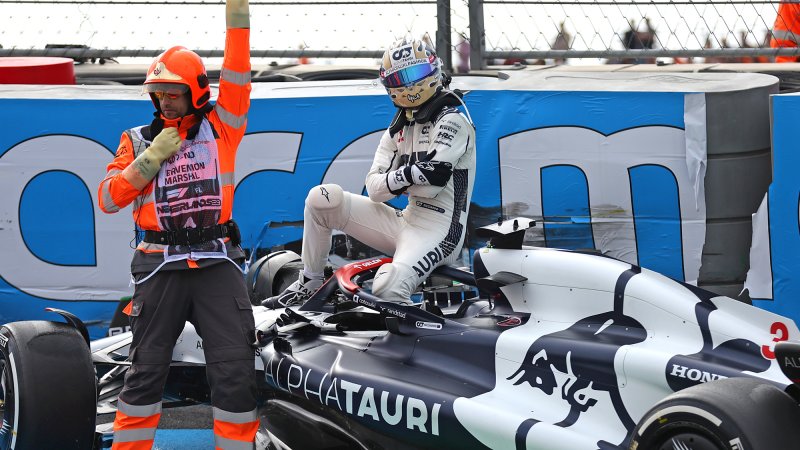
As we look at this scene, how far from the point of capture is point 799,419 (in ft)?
13.2

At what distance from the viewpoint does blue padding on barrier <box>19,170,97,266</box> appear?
25.4 feet

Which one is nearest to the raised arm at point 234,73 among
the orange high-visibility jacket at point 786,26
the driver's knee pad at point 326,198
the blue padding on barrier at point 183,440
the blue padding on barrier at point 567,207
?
the driver's knee pad at point 326,198

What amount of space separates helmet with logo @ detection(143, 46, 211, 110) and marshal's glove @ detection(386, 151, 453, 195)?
1.22 m

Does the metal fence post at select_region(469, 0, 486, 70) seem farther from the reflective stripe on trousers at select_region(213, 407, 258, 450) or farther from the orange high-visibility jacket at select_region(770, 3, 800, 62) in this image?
the reflective stripe on trousers at select_region(213, 407, 258, 450)

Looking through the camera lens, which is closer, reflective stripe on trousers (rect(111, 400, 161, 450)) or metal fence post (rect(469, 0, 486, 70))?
reflective stripe on trousers (rect(111, 400, 161, 450))

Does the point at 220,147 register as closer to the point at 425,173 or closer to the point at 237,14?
the point at 237,14

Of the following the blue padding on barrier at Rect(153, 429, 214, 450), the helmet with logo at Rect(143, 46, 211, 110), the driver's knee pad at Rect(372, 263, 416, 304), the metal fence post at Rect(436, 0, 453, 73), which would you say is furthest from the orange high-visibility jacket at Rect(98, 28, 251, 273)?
the metal fence post at Rect(436, 0, 453, 73)

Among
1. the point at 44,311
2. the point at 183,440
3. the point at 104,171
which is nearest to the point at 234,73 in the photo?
the point at 183,440

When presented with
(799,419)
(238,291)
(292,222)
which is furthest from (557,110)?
(799,419)

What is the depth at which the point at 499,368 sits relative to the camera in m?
5.02

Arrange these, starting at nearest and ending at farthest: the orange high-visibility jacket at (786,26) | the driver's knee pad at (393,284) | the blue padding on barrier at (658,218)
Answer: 1. the driver's knee pad at (393,284)
2. the blue padding on barrier at (658,218)
3. the orange high-visibility jacket at (786,26)

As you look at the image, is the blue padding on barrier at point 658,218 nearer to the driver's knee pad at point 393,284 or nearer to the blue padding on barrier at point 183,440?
the driver's knee pad at point 393,284

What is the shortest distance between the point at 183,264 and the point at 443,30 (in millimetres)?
4191

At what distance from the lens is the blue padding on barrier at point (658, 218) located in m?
7.19
